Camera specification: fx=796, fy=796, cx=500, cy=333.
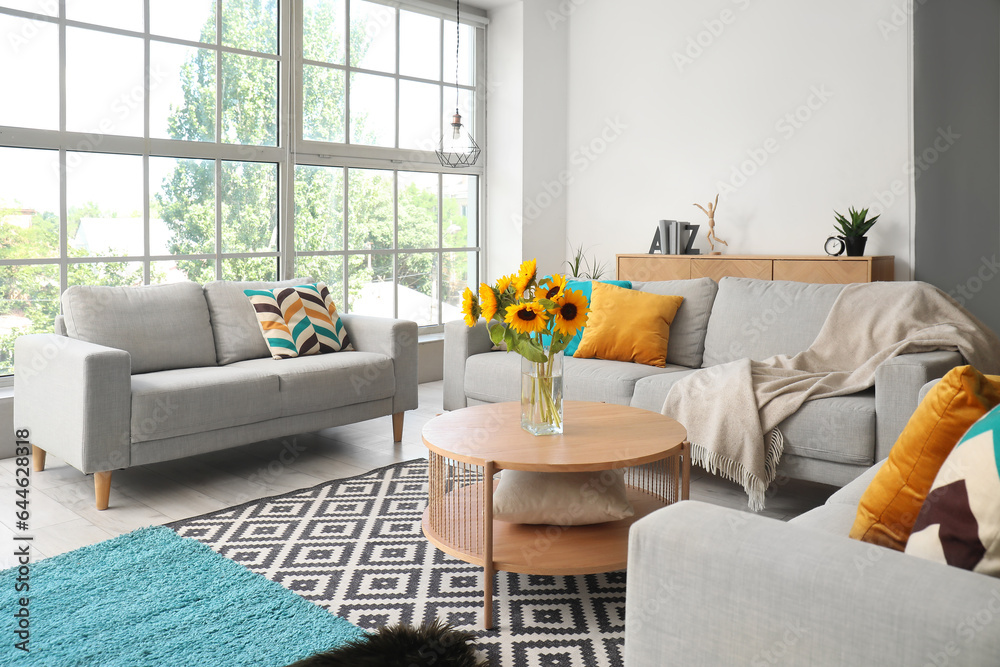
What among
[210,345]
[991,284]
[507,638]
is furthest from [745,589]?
[991,284]

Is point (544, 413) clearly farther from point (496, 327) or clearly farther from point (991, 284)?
point (991, 284)

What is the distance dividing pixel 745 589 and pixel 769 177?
4302 millimetres

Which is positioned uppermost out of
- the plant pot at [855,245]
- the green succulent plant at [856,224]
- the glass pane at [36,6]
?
the glass pane at [36,6]

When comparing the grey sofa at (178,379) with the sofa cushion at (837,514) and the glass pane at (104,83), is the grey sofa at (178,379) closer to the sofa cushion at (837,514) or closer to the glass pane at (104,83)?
the glass pane at (104,83)

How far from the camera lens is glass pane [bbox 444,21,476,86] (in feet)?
18.7

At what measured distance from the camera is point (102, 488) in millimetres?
2879

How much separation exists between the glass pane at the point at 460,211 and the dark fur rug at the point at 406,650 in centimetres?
408

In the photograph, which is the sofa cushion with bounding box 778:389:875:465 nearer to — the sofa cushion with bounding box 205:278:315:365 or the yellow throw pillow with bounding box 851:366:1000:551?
the yellow throw pillow with bounding box 851:366:1000:551

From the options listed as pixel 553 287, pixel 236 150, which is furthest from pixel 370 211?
pixel 553 287

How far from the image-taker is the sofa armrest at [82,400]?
2.82 metres

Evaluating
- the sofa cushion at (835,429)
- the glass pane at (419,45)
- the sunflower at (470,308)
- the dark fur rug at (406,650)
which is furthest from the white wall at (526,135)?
the dark fur rug at (406,650)

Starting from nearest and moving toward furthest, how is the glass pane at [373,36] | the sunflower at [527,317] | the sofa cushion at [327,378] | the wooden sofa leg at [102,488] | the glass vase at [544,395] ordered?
the sunflower at [527,317]
the glass vase at [544,395]
the wooden sofa leg at [102,488]
the sofa cushion at [327,378]
the glass pane at [373,36]

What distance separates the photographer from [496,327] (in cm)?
231

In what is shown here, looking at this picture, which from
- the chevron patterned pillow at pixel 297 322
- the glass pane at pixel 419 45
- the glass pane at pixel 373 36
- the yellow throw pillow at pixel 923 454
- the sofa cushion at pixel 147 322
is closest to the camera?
the yellow throw pillow at pixel 923 454
